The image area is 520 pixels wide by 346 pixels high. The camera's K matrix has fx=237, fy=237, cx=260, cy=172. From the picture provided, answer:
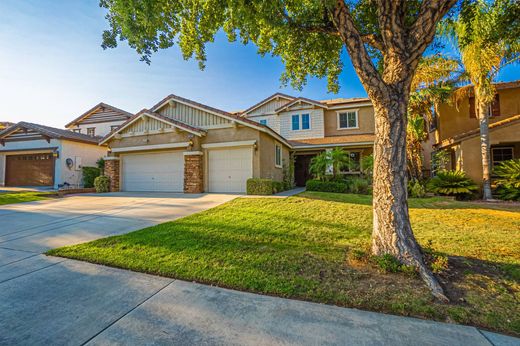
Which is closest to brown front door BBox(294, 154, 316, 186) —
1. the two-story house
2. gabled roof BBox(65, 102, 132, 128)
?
the two-story house

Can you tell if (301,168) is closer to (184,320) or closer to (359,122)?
(359,122)

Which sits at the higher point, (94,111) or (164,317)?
(94,111)

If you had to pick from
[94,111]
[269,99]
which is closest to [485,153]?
[269,99]

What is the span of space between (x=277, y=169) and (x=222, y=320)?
1274 cm

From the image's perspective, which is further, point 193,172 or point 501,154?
point 501,154

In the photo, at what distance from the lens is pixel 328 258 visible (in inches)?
158

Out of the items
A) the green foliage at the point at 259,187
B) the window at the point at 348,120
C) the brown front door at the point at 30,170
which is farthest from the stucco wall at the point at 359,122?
the brown front door at the point at 30,170

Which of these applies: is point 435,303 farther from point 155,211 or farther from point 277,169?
point 277,169

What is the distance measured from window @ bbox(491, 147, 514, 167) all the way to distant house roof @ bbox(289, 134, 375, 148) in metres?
6.41

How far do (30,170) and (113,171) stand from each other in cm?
914

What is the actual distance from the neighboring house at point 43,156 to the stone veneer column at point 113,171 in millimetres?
3942

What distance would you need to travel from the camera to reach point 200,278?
3342 millimetres

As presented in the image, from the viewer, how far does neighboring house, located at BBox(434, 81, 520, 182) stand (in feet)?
39.2

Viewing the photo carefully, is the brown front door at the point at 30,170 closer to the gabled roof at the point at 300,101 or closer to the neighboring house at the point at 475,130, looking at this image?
the gabled roof at the point at 300,101
